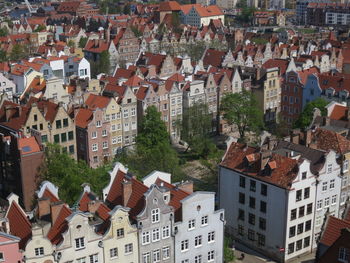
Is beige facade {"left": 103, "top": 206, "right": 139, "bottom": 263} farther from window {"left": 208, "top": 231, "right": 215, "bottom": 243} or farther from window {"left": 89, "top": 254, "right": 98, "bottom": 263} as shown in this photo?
window {"left": 208, "top": 231, "right": 215, "bottom": 243}

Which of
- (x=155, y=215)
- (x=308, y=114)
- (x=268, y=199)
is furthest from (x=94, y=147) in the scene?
(x=155, y=215)

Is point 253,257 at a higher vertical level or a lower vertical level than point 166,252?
lower

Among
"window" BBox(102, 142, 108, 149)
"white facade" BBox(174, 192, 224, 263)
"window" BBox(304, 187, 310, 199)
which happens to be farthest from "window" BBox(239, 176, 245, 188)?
"window" BBox(102, 142, 108, 149)

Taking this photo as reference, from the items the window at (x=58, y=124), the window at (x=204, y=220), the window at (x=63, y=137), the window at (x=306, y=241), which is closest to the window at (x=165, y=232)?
the window at (x=204, y=220)

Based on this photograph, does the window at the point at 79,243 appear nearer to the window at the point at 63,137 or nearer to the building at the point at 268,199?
the building at the point at 268,199

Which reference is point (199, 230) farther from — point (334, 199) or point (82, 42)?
point (82, 42)
